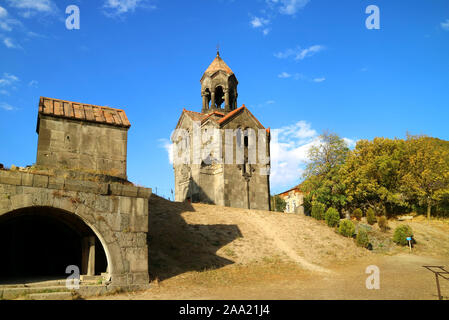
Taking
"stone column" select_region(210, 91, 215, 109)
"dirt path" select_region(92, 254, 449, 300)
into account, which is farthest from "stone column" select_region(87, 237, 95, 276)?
"stone column" select_region(210, 91, 215, 109)

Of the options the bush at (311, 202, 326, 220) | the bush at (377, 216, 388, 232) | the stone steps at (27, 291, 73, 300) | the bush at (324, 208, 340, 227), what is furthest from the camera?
the bush at (311, 202, 326, 220)

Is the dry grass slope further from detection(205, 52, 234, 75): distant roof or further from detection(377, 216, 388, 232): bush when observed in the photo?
detection(205, 52, 234, 75): distant roof

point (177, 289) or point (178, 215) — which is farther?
point (178, 215)

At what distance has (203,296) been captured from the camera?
13.0 metres

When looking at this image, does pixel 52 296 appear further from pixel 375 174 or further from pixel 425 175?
pixel 425 175

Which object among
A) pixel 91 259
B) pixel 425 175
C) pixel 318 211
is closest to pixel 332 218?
pixel 318 211

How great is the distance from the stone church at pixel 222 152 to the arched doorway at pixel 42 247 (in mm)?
18516

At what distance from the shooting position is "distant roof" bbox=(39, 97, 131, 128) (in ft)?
48.4

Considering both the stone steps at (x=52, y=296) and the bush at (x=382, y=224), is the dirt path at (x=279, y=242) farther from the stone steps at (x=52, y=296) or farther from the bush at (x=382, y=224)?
the stone steps at (x=52, y=296)

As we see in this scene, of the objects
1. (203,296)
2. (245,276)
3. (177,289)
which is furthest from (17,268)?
(245,276)

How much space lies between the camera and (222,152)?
116ft
